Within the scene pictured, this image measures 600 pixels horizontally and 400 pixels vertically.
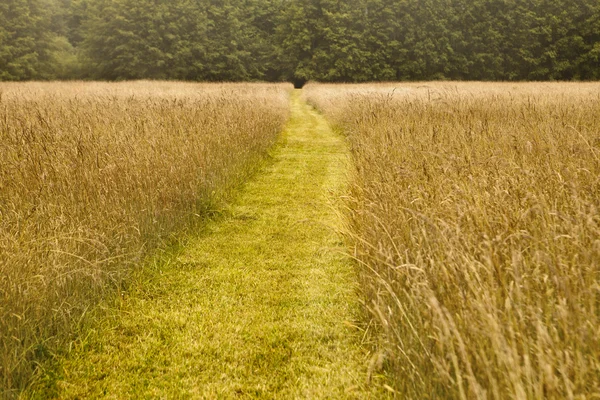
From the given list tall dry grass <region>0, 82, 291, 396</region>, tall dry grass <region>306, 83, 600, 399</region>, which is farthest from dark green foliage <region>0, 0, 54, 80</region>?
tall dry grass <region>306, 83, 600, 399</region>

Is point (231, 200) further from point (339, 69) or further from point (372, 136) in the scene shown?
point (339, 69)

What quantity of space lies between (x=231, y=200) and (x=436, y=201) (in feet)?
10.9

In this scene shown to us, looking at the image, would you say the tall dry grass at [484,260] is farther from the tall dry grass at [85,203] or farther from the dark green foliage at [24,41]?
the dark green foliage at [24,41]

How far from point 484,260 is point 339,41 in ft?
129

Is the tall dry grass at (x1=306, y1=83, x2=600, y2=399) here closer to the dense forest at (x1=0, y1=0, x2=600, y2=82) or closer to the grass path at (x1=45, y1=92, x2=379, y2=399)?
the grass path at (x1=45, y1=92, x2=379, y2=399)

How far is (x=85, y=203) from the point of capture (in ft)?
11.3

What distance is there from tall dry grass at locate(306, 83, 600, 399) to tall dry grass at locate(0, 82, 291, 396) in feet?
6.02

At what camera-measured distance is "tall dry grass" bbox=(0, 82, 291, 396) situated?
2324 millimetres

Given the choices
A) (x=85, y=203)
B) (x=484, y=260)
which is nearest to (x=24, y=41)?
(x=85, y=203)

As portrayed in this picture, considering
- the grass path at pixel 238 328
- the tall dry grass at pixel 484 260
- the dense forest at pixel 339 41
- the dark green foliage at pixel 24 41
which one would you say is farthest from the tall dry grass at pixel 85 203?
the dense forest at pixel 339 41

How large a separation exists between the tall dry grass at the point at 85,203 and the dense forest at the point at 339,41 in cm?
3312

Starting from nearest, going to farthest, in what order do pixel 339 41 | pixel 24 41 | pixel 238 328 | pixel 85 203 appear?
pixel 238 328, pixel 85 203, pixel 24 41, pixel 339 41

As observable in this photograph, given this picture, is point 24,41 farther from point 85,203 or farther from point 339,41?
point 85,203

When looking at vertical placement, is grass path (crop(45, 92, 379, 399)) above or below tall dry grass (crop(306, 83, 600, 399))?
below
